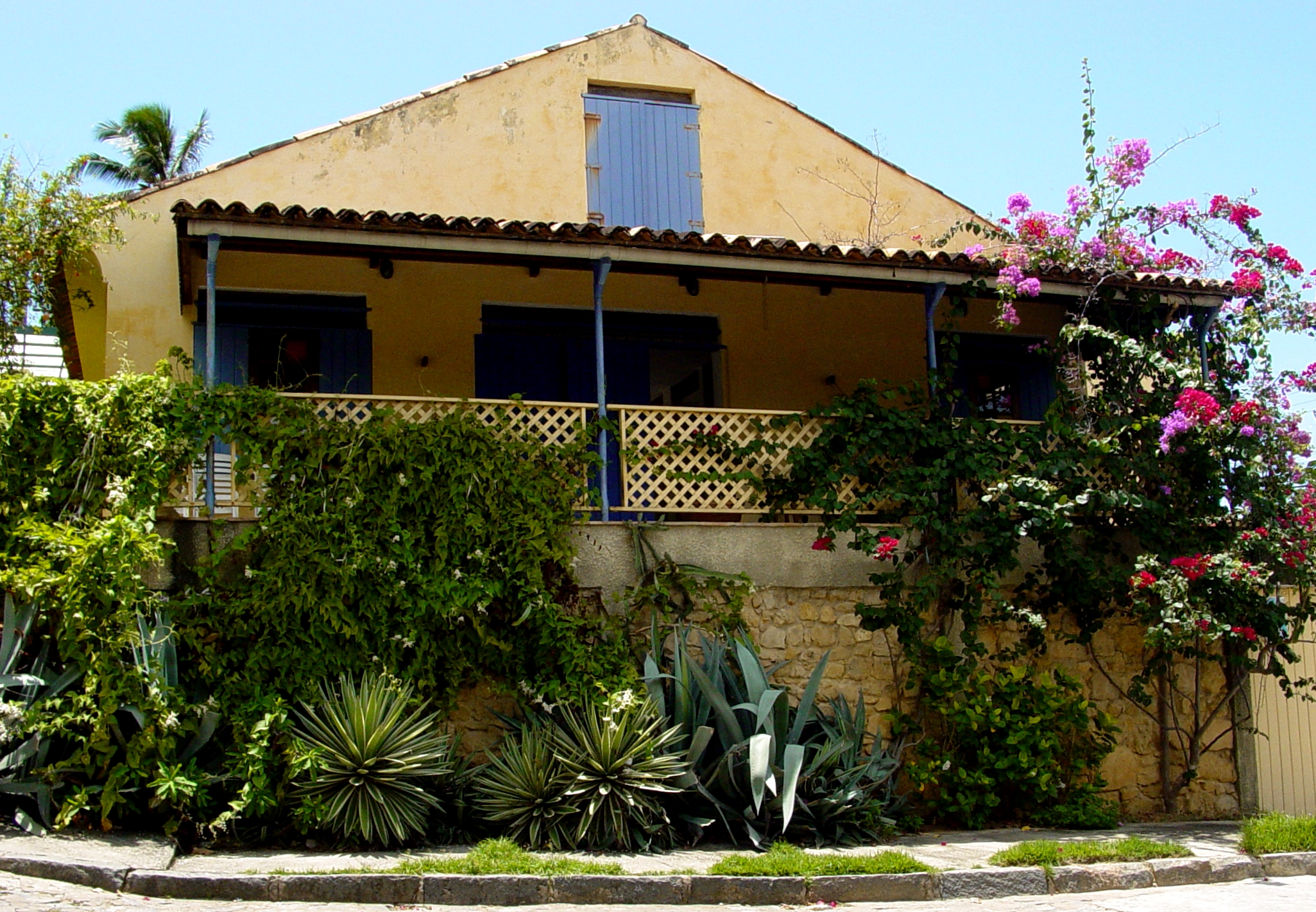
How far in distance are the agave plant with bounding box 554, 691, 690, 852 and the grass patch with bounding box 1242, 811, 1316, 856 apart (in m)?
3.67

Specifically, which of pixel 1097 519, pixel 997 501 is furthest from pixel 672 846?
pixel 1097 519

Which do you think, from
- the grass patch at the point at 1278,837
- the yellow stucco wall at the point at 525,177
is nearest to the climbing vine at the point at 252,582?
the yellow stucco wall at the point at 525,177

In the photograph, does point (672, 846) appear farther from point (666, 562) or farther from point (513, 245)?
point (513, 245)

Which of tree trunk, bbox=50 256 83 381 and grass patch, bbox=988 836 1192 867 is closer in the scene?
grass patch, bbox=988 836 1192 867

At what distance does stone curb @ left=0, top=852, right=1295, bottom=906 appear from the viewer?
6.39 meters

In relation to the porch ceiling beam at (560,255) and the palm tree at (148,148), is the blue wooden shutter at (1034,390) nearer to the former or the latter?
the porch ceiling beam at (560,255)

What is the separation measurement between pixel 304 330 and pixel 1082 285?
658cm

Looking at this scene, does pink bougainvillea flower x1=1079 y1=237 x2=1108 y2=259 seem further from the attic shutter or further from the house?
the attic shutter

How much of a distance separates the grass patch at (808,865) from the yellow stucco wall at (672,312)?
15.6 ft

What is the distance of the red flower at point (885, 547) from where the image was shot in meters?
9.32

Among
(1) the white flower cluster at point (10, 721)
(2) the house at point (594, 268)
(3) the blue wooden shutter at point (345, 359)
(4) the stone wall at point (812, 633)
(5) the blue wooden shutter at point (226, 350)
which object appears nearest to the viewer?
(1) the white flower cluster at point (10, 721)

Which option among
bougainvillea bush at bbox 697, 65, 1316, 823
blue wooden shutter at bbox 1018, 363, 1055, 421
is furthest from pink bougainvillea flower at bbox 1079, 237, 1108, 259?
blue wooden shutter at bbox 1018, 363, 1055, 421

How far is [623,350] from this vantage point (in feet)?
40.0

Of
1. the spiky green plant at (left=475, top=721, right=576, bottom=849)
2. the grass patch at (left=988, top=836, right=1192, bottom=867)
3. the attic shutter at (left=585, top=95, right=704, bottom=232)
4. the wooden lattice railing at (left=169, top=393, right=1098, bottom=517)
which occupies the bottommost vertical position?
the grass patch at (left=988, top=836, right=1192, bottom=867)
